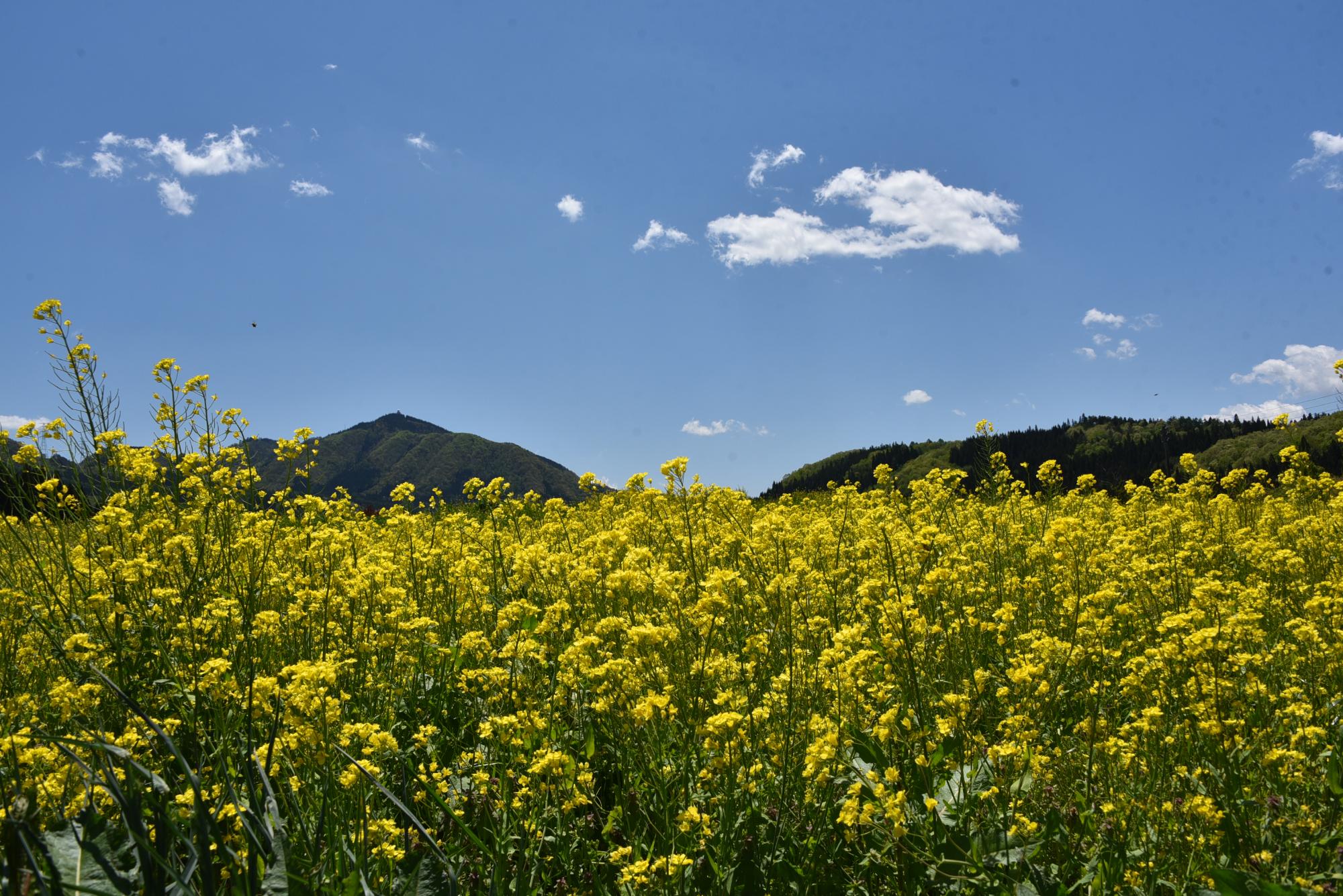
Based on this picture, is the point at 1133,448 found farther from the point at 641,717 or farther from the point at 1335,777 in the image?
the point at 641,717

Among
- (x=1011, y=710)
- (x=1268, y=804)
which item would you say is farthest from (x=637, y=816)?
(x=1268, y=804)

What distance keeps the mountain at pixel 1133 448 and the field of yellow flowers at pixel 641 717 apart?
15509 millimetres

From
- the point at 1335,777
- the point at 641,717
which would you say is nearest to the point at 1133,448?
the point at 1335,777

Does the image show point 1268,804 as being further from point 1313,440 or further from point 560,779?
point 1313,440

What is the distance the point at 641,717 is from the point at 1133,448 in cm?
3895

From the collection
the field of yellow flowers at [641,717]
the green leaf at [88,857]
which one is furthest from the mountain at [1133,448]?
the green leaf at [88,857]

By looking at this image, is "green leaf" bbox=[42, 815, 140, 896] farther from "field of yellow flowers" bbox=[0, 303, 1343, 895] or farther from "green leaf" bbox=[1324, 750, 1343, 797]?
"green leaf" bbox=[1324, 750, 1343, 797]

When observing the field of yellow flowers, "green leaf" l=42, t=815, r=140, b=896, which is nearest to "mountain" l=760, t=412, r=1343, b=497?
the field of yellow flowers

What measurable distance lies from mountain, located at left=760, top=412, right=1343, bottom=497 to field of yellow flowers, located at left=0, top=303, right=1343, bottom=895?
15.5 metres

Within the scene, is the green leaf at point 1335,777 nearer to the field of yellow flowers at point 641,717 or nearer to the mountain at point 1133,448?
the field of yellow flowers at point 641,717

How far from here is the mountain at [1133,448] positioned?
2608cm

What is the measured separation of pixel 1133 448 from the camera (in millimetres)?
34719

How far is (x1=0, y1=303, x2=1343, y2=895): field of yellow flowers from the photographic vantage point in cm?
257

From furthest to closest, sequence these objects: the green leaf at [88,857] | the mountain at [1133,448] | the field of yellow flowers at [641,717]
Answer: the mountain at [1133,448], the field of yellow flowers at [641,717], the green leaf at [88,857]
